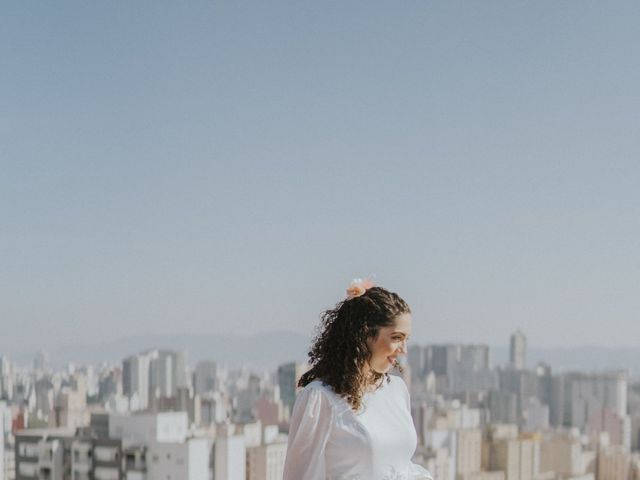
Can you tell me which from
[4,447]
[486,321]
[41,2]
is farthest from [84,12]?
[486,321]

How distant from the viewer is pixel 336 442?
891mm

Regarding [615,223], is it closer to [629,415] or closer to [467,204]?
[467,204]

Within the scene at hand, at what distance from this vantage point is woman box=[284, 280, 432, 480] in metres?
0.89

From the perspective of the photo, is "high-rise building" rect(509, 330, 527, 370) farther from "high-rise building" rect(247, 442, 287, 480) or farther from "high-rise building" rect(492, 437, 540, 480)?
"high-rise building" rect(247, 442, 287, 480)

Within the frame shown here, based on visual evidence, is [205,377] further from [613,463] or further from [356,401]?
[356,401]

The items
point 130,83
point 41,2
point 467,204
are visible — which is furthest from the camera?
point 467,204

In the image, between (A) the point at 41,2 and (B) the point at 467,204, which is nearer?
(A) the point at 41,2

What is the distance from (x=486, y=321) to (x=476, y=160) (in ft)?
4.22

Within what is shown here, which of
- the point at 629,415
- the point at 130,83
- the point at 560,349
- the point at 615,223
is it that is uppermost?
the point at 130,83

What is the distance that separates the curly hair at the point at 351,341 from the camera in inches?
36.0

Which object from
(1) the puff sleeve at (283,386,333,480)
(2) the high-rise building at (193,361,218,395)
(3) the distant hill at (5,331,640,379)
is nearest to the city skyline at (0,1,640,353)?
(3) the distant hill at (5,331,640,379)

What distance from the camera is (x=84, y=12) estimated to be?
4.19m

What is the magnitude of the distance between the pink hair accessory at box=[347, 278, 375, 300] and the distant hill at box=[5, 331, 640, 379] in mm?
3763

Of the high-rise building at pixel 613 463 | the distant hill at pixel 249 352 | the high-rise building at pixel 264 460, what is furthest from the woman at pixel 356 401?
the high-rise building at pixel 613 463
